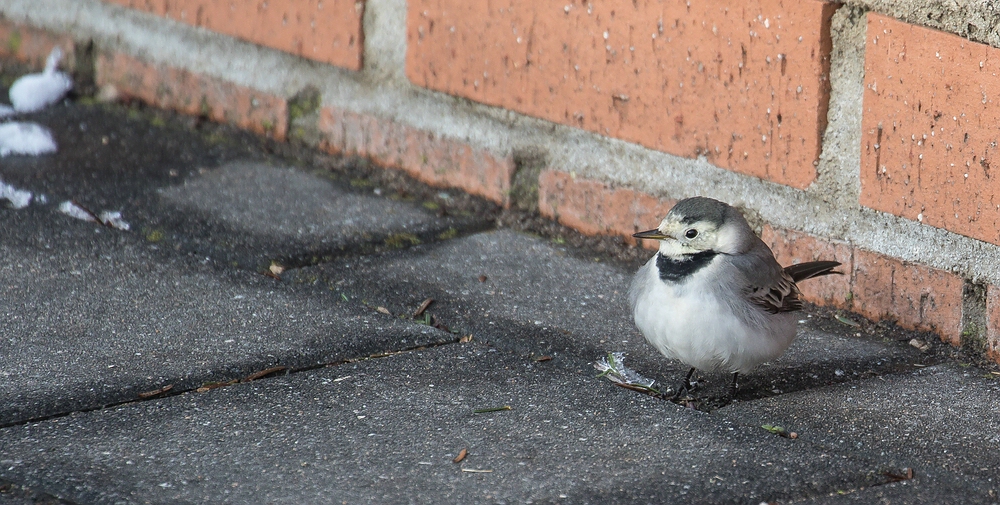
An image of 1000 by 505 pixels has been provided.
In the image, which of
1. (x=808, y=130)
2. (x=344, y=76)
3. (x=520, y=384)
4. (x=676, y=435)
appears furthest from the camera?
(x=344, y=76)

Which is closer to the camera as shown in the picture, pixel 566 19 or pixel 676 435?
pixel 676 435

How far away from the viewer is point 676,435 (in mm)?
2875

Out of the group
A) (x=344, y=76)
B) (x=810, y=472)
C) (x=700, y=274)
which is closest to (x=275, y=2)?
(x=344, y=76)

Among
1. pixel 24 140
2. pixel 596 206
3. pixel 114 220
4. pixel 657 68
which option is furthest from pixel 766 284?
pixel 24 140

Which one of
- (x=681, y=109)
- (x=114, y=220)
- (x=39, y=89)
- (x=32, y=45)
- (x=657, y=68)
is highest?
(x=657, y=68)

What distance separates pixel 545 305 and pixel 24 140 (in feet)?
7.53

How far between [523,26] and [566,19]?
18 centimetres

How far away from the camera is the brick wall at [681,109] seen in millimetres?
3307

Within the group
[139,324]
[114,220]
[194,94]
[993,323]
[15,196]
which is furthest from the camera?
[194,94]

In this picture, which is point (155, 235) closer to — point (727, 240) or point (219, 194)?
point (219, 194)

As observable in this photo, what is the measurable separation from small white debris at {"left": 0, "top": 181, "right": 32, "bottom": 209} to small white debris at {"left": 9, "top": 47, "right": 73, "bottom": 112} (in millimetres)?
926

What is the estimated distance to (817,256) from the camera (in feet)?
12.1

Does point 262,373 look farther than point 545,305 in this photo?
No

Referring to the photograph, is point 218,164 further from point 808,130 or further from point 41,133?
point 808,130
